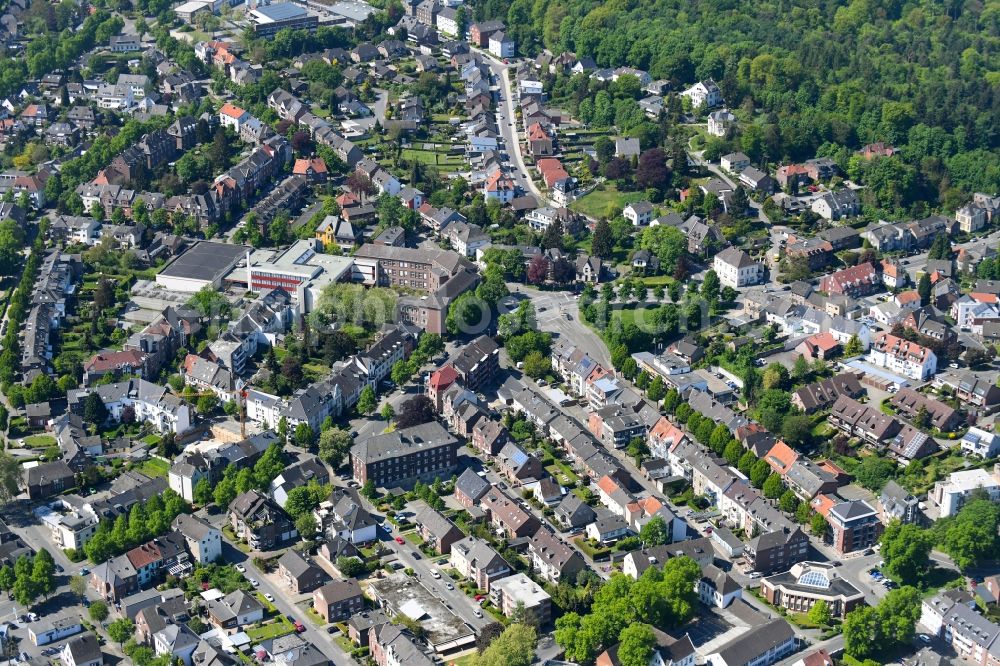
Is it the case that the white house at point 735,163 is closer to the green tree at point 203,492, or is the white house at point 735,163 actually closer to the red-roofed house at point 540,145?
the red-roofed house at point 540,145

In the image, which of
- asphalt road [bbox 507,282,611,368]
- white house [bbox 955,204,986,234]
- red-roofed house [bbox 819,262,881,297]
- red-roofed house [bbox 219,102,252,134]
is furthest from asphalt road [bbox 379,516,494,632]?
red-roofed house [bbox 219,102,252,134]

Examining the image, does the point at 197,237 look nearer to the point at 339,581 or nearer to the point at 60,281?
the point at 60,281

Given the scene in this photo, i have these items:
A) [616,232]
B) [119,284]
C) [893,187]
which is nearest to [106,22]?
[119,284]

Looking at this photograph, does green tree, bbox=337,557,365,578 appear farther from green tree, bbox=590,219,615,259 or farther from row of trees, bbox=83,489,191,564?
green tree, bbox=590,219,615,259

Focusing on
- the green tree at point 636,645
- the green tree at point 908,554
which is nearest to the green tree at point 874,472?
the green tree at point 908,554

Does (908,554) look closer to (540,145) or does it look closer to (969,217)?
(969,217)

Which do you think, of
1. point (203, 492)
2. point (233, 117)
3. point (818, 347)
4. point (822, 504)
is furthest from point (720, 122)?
point (203, 492)
